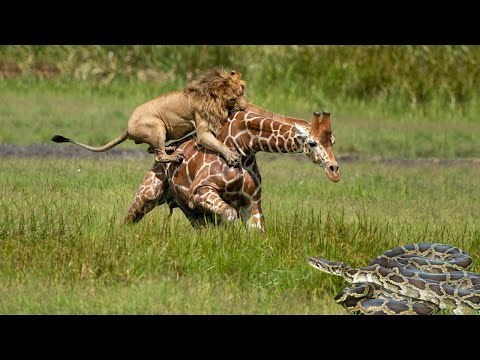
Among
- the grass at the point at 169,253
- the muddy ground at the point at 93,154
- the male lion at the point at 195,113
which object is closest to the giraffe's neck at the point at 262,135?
the male lion at the point at 195,113

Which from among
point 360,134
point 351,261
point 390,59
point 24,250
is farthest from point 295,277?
point 390,59

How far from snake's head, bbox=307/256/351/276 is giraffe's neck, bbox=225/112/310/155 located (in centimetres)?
121

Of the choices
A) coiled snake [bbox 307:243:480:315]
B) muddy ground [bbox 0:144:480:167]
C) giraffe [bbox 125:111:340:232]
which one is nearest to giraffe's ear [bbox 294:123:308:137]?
giraffe [bbox 125:111:340:232]

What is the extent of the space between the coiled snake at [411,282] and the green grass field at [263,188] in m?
0.17

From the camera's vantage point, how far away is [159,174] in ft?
39.1

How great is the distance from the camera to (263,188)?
16109 mm

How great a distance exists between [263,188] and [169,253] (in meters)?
5.52

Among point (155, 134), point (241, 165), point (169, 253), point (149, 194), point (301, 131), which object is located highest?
point (301, 131)

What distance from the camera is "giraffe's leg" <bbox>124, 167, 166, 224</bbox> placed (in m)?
11.9

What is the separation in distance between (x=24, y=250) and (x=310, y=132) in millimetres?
2979

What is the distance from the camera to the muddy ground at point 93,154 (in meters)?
18.5

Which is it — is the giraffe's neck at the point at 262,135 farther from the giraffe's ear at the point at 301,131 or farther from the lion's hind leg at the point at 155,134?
the lion's hind leg at the point at 155,134

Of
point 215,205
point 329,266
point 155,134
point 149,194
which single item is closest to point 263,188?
point 149,194

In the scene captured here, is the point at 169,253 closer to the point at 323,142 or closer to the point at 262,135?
the point at 262,135
